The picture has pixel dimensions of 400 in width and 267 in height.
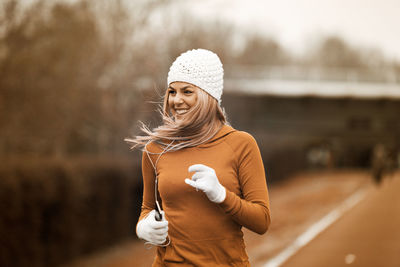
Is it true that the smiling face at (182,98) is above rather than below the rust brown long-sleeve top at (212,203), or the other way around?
above

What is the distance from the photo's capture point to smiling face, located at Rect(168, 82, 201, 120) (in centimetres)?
245

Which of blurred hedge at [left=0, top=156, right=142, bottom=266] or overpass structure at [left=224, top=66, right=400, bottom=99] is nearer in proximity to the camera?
blurred hedge at [left=0, top=156, right=142, bottom=266]

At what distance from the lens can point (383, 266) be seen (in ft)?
27.5

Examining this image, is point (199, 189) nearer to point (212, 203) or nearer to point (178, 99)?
point (212, 203)

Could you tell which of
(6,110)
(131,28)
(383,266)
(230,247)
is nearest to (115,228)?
(6,110)

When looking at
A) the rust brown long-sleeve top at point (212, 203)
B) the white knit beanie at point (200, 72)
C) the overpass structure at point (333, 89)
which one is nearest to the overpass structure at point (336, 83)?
the overpass structure at point (333, 89)

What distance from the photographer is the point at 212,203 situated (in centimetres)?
234

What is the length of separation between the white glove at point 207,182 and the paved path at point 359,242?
267 inches

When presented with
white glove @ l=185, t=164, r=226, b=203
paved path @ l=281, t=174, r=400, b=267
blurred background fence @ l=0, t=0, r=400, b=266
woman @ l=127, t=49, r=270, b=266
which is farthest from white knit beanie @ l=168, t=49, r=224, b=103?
paved path @ l=281, t=174, r=400, b=267

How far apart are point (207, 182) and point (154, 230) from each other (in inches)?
15.1

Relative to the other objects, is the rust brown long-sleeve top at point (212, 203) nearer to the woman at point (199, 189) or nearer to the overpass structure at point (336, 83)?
the woman at point (199, 189)

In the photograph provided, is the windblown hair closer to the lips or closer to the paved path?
the lips

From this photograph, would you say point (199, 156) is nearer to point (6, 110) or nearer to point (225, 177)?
point (225, 177)

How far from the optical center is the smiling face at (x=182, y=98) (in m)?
2.45
